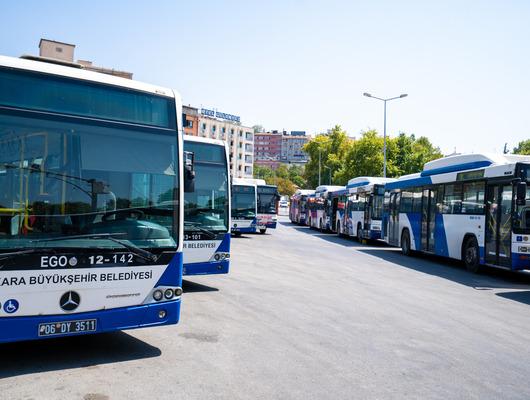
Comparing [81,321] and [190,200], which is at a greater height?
[190,200]

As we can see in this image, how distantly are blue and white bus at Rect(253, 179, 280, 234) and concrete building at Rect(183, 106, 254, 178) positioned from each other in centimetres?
9524

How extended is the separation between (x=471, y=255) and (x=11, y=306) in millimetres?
14079

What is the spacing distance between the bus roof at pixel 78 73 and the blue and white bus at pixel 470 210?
34.1 feet

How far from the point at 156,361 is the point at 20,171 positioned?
7.80ft

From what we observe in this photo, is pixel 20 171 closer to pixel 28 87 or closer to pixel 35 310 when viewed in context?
pixel 28 87

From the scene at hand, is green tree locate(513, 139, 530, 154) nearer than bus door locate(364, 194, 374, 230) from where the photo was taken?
No

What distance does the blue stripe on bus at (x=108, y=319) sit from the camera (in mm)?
5410

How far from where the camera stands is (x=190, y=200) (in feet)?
35.6

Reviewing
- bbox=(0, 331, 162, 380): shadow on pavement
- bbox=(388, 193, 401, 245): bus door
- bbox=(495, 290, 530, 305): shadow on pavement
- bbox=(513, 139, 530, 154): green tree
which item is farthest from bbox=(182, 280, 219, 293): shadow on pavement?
bbox=(513, 139, 530, 154): green tree

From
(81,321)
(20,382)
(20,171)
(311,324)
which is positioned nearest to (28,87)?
(20,171)

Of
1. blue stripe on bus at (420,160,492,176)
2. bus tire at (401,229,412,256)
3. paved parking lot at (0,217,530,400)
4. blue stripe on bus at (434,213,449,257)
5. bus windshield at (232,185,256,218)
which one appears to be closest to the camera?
paved parking lot at (0,217,530,400)

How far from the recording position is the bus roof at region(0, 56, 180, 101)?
18.9ft

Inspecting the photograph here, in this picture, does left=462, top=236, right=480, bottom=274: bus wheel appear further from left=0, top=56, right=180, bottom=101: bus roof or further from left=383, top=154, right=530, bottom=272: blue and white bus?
left=0, top=56, right=180, bottom=101: bus roof

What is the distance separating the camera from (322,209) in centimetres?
3891
